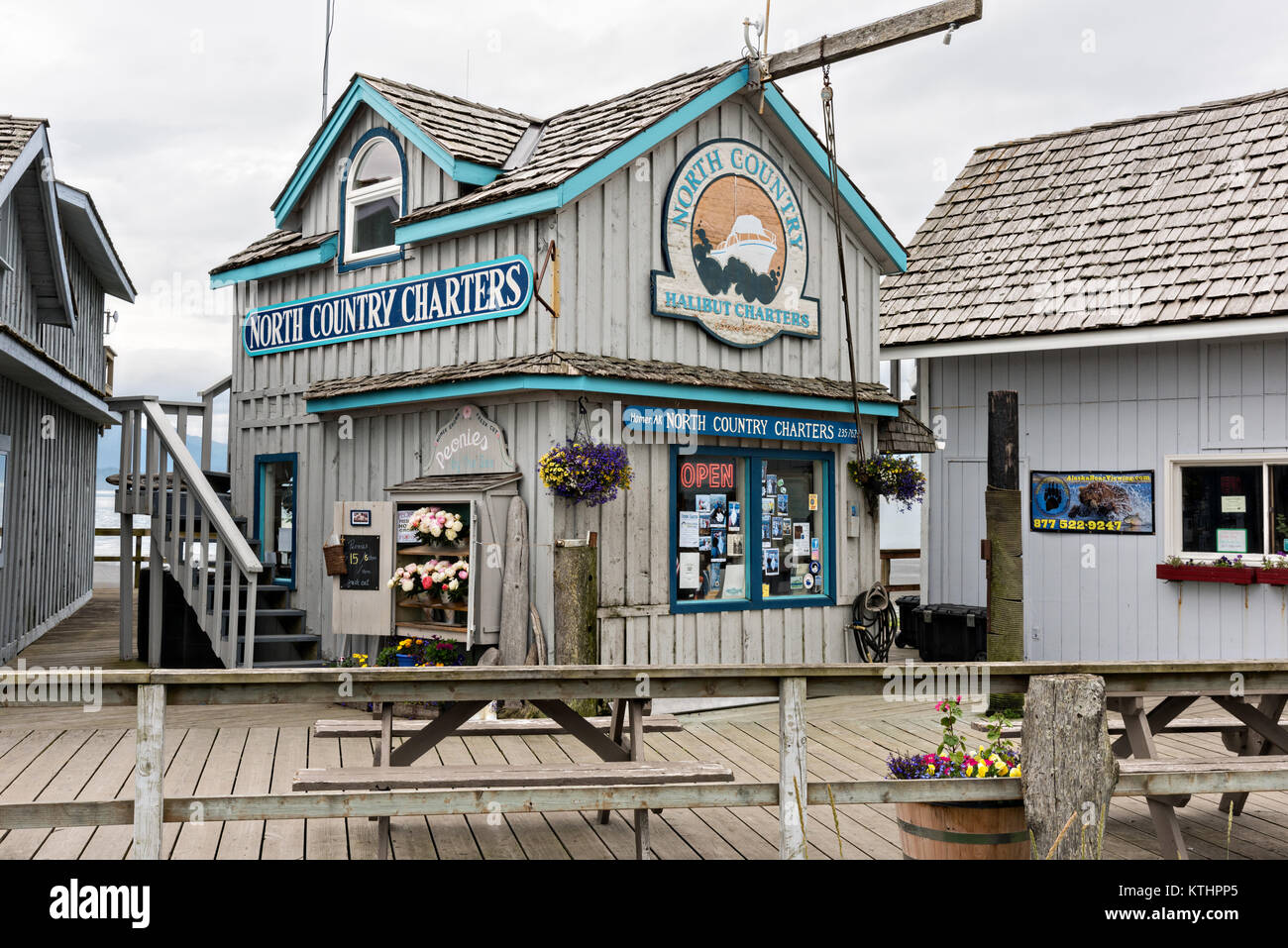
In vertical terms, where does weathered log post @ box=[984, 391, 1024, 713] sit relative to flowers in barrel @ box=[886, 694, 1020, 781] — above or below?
above

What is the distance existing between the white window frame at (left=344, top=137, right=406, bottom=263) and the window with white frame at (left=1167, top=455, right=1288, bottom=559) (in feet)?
24.9

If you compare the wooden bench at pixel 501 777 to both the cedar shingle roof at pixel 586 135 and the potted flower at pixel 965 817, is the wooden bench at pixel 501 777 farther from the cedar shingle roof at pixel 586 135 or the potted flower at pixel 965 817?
the cedar shingle roof at pixel 586 135

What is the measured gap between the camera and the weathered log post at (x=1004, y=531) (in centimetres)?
995

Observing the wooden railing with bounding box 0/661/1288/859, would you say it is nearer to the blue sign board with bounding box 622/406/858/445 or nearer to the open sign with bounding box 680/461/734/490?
the blue sign board with bounding box 622/406/858/445

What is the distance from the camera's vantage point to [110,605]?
2011 centimetres

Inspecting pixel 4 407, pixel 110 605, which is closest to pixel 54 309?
pixel 4 407

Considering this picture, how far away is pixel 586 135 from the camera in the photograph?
1096 centimetres

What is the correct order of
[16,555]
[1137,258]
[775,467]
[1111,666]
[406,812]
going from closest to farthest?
[406,812], [1111,666], [775,467], [1137,258], [16,555]

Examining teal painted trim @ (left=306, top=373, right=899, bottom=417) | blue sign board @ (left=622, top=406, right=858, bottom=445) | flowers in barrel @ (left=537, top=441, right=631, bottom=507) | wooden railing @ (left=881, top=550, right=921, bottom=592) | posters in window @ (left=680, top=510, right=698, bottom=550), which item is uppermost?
teal painted trim @ (left=306, top=373, right=899, bottom=417)

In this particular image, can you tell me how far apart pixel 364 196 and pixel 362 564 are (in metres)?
3.69

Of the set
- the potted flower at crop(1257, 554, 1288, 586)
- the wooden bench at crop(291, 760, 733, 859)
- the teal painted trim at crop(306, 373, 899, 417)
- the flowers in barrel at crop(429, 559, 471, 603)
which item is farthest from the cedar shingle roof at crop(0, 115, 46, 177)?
the potted flower at crop(1257, 554, 1288, 586)

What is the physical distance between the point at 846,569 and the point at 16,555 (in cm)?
885

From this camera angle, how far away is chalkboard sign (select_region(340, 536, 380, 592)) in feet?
34.7

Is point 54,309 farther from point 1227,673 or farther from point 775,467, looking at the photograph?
point 1227,673
